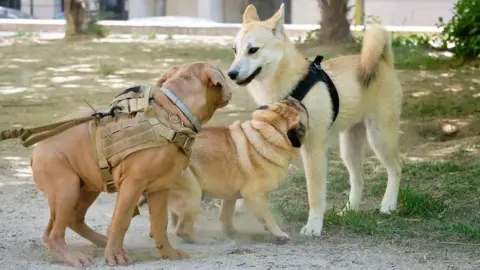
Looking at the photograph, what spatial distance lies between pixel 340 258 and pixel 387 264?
304 mm

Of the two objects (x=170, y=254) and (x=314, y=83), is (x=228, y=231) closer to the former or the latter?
(x=170, y=254)

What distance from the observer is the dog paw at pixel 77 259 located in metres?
5.18

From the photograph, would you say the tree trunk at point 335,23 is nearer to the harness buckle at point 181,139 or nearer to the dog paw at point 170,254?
the dog paw at point 170,254

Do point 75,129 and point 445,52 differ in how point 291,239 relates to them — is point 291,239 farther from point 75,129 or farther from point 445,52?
point 445,52

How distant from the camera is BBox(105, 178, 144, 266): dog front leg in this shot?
199 inches

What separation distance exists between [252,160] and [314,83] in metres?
0.90

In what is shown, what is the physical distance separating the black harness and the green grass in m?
0.86

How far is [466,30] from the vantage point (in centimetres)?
1465

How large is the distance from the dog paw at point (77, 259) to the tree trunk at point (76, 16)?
15.1m

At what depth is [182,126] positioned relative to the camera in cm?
512

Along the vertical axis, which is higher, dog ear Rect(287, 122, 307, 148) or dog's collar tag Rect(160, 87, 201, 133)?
dog's collar tag Rect(160, 87, 201, 133)

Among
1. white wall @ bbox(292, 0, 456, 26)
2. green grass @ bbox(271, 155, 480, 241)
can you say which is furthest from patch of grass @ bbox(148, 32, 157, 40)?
green grass @ bbox(271, 155, 480, 241)

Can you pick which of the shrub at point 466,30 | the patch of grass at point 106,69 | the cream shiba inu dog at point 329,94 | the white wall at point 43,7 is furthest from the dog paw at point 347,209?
the white wall at point 43,7

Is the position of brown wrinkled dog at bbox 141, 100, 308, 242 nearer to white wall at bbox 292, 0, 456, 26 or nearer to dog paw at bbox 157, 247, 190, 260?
dog paw at bbox 157, 247, 190, 260
